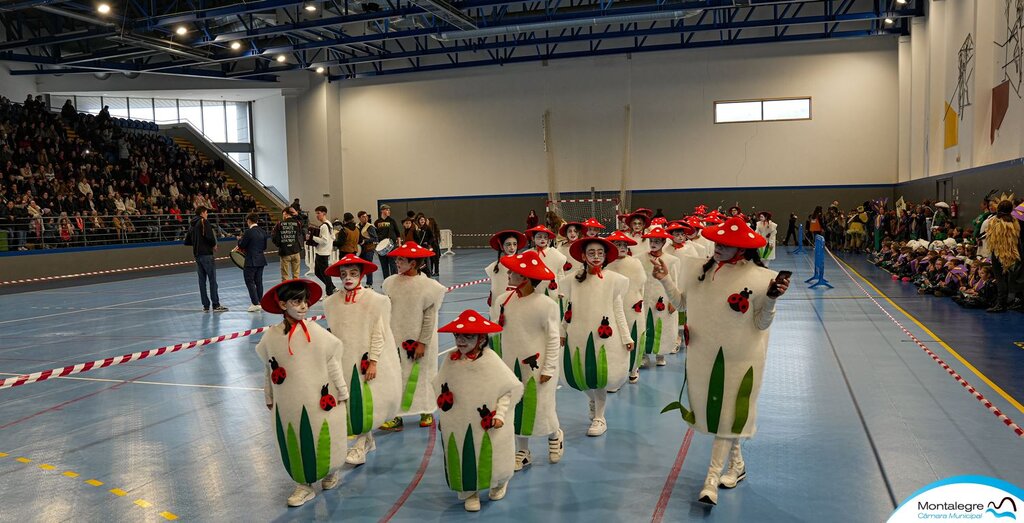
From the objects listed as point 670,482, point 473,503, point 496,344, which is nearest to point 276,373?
point 473,503

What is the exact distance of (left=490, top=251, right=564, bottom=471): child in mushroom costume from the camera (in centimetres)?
568

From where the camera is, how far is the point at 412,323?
21.4ft

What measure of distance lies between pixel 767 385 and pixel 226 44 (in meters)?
26.0

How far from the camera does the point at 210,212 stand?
3094cm

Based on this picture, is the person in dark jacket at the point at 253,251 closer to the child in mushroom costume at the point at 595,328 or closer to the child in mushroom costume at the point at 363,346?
the child in mushroom costume at the point at 363,346

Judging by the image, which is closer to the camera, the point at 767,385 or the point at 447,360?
the point at 447,360

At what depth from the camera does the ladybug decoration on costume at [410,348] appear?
254 inches

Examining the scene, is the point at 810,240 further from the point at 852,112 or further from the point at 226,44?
the point at 226,44

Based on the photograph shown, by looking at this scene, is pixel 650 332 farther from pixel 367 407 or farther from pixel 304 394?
pixel 304 394

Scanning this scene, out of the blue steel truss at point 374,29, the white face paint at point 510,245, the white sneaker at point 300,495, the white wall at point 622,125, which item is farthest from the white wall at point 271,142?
the white sneaker at point 300,495

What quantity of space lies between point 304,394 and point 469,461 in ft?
3.79

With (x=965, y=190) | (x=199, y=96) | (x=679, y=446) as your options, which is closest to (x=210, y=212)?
(x=199, y=96)

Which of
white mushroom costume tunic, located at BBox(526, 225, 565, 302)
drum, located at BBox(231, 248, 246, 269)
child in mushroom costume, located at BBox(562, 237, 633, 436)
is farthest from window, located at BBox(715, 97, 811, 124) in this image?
child in mushroom costume, located at BBox(562, 237, 633, 436)

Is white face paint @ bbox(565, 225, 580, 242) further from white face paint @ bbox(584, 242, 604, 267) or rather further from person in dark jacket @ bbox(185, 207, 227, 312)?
person in dark jacket @ bbox(185, 207, 227, 312)
